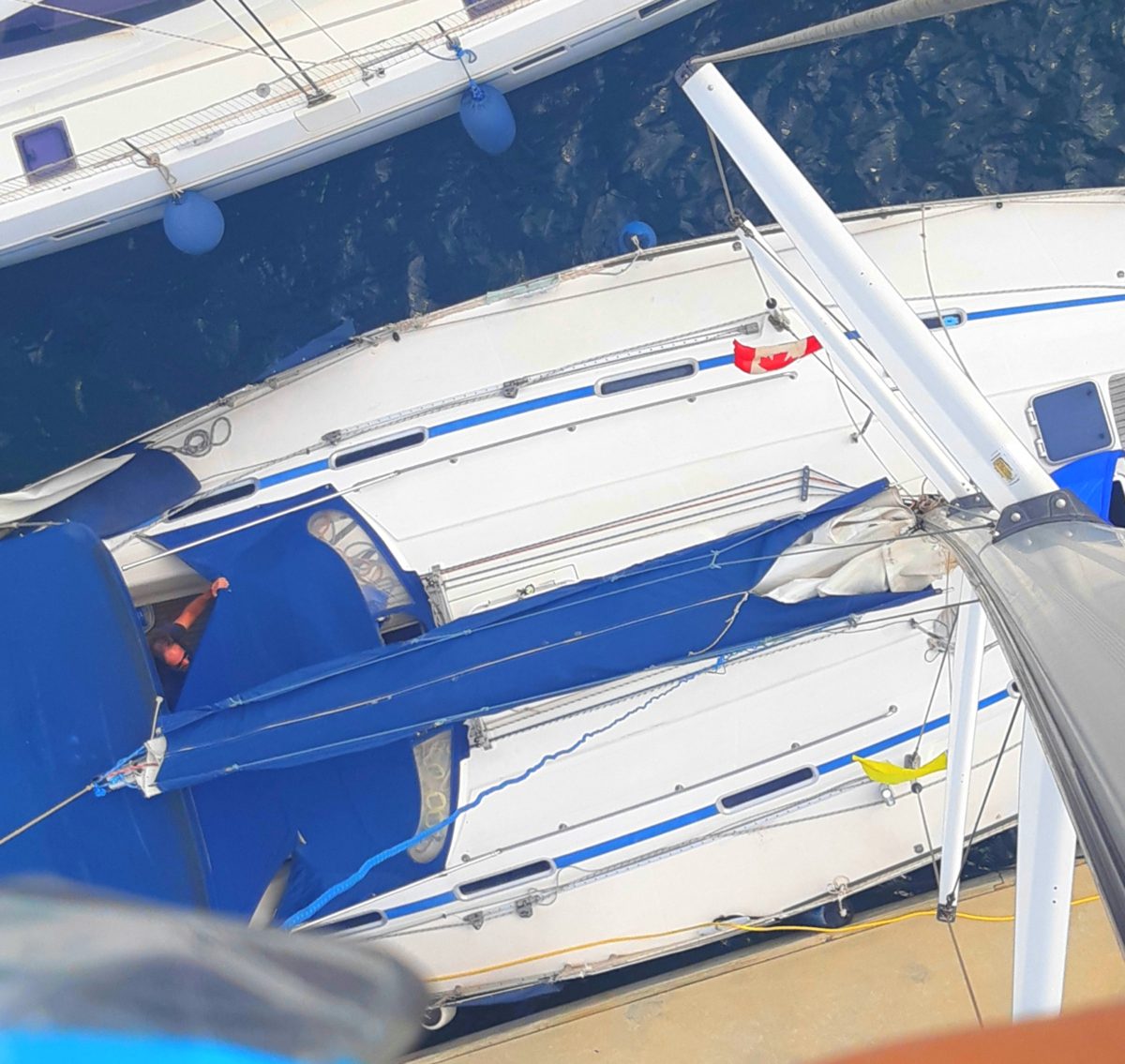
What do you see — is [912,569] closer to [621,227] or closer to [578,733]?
[578,733]

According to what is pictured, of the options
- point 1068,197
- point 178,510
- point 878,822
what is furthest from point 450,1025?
point 1068,197

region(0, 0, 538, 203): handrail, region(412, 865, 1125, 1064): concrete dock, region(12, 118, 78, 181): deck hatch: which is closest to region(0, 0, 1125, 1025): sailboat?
region(412, 865, 1125, 1064): concrete dock

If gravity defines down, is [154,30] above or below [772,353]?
above

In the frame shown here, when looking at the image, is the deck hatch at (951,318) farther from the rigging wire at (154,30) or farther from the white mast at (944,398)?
the rigging wire at (154,30)

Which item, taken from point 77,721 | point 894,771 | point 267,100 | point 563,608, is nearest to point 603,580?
point 563,608

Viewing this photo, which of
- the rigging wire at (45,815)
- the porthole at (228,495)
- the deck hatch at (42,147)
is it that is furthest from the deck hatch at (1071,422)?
the deck hatch at (42,147)

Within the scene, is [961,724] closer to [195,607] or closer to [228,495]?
[195,607]

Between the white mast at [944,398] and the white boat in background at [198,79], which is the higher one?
the white boat in background at [198,79]
